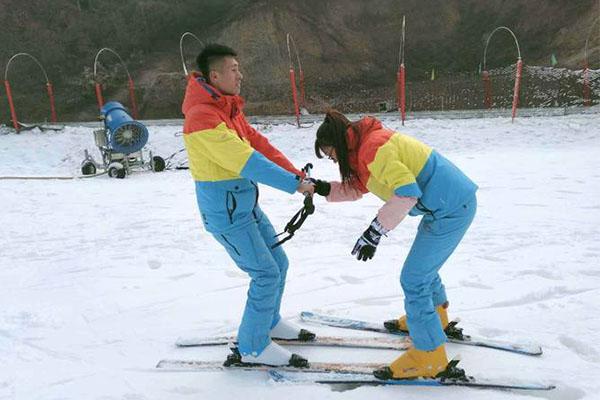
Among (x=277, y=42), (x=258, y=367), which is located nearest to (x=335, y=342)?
(x=258, y=367)

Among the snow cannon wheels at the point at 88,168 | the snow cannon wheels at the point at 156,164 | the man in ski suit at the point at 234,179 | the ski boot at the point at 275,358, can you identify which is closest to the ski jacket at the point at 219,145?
the man in ski suit at the point at 234,179

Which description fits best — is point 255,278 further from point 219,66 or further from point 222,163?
point 219,66

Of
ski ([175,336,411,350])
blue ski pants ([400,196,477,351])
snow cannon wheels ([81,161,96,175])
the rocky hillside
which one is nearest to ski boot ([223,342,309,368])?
ski ([175,336,411,350])

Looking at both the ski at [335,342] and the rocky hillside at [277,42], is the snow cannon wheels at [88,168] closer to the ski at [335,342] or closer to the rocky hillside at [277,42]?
the ski at [335,342]

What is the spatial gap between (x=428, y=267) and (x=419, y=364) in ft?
1.95

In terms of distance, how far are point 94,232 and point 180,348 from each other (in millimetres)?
3597

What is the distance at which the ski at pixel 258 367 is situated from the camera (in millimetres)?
3314

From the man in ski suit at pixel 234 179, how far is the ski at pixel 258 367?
5 cm

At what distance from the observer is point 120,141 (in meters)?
11.2

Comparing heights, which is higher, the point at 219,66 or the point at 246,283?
the point at 219,66

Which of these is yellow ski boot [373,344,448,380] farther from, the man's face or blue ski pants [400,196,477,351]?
the man's face

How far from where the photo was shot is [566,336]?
11.5 ft

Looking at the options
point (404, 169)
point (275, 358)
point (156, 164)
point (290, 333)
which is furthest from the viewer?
point (156, 164)

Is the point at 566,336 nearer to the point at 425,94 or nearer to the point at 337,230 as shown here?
the point at 337,230
